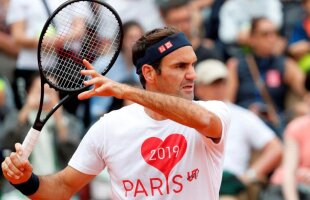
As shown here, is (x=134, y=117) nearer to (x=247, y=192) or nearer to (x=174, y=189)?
(x=174, y=189)

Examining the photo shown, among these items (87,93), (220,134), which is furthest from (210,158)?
(87,93)

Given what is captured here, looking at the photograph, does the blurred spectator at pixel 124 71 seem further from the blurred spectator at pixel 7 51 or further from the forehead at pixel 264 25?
the forehead at pixel 264 25

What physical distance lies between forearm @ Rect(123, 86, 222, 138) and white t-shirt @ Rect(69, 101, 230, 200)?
0.22 meters

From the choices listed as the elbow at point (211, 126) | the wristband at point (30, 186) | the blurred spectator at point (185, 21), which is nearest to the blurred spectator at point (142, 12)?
the blurred spectator at point (185, 21)

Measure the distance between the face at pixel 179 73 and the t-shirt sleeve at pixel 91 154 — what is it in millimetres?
423

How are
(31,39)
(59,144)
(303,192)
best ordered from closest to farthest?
(303,192), (59,144), (31,39)

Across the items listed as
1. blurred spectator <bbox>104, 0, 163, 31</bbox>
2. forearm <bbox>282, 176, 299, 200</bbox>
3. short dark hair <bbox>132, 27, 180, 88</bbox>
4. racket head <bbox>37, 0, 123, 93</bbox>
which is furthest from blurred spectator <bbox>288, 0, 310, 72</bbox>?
short dark hair <bbox>132, 27, 180, 88</bbox>

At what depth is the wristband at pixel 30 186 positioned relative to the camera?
186 inches

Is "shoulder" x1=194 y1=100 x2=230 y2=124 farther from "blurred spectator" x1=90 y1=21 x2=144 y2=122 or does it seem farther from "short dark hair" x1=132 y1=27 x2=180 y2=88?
"blurred spectator" x1=90 y1=21 x2=144 y2=122

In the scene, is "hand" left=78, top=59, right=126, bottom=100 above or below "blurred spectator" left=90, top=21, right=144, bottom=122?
above

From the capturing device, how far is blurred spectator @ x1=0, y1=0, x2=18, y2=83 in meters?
9.00

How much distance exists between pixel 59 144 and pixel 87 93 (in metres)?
4.05

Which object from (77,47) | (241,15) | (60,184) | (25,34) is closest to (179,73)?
(60,184)

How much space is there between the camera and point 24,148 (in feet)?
14.7
